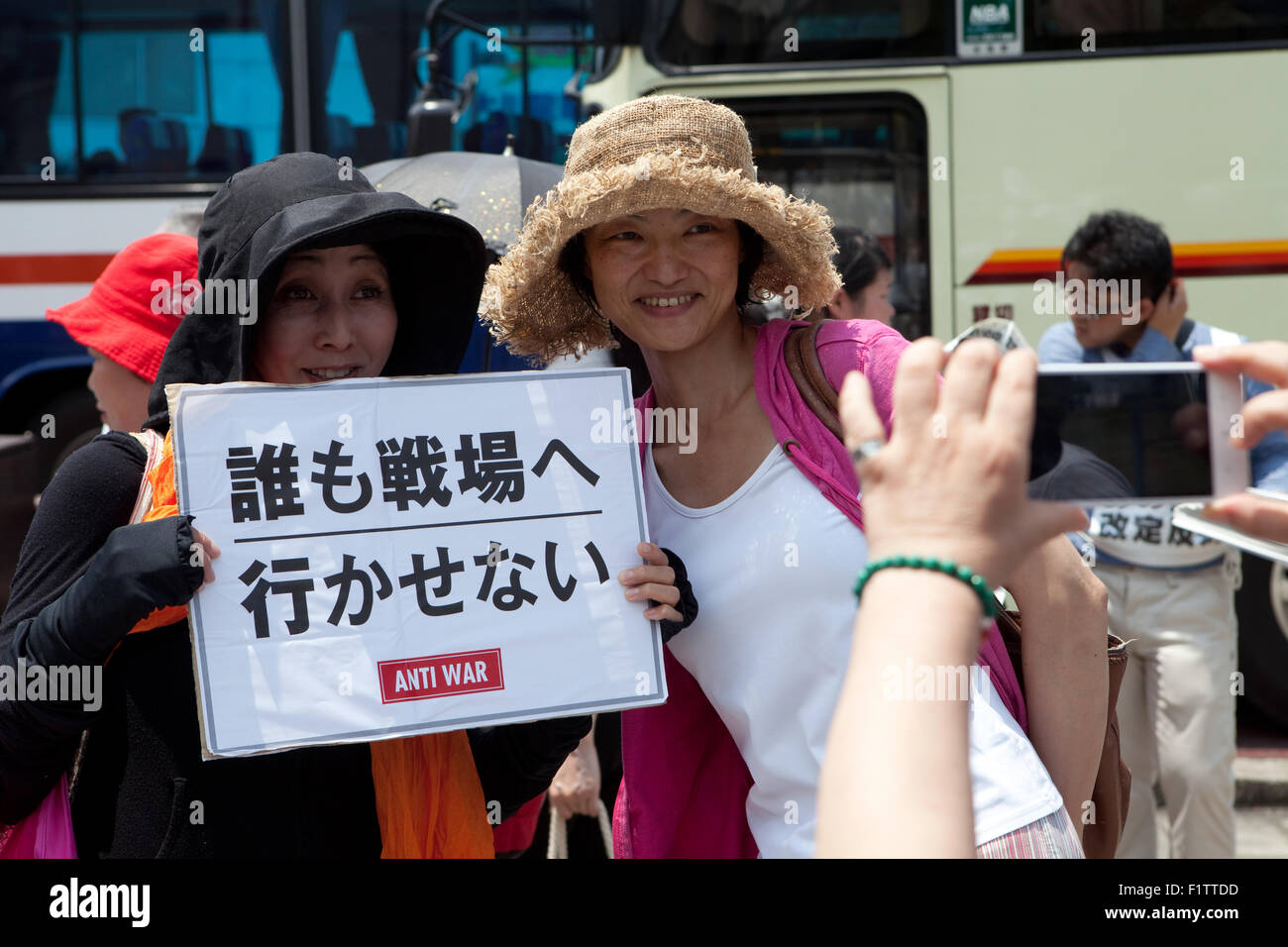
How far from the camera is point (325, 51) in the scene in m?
6.61

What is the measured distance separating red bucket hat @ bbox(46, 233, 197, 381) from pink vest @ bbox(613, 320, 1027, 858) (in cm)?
118

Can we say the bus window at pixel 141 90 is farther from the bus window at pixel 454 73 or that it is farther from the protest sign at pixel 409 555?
the protest sign at pixel 409 555

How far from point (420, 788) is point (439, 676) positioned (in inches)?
8.0

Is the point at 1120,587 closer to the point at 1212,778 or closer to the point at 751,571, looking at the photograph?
the point at 1212,778

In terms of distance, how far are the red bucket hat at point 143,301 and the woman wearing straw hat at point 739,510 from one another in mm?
803

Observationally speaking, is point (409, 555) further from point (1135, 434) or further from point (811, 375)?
point (1135, 434)

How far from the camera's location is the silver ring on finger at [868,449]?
91 cm

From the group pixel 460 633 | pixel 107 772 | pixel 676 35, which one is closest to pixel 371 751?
pixel 460 633

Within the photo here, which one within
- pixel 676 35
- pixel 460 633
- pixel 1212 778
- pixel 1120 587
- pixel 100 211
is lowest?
pixel 1212 778

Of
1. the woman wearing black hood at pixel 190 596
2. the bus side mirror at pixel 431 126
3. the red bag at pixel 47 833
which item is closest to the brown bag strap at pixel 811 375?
the woman wearing black hood at pixel 190 596

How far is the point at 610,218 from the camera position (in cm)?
197

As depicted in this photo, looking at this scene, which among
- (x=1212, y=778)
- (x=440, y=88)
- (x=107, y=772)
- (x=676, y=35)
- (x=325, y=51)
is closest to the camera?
(x=107, y=772)

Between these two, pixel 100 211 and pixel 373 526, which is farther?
pixel 100 211
